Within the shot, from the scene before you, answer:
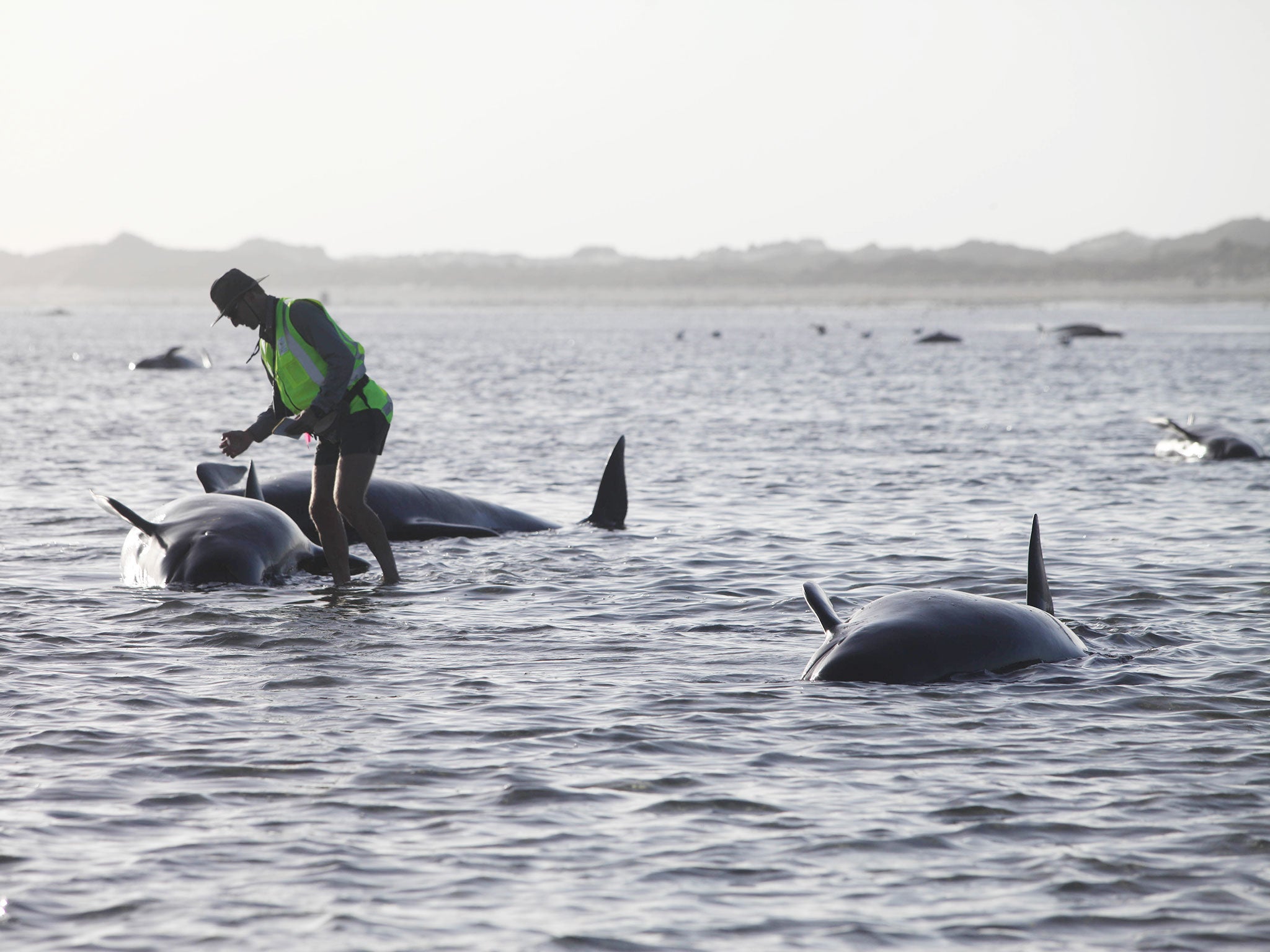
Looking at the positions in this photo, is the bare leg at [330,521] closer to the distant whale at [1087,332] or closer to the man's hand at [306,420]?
the man's hand at [306,420]

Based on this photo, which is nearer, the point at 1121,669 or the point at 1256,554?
the point at 1121,669

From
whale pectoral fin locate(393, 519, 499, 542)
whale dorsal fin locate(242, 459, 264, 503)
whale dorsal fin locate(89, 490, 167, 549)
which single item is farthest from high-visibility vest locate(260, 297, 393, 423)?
whale pectoral fin locate(393, 519, 499, 542)

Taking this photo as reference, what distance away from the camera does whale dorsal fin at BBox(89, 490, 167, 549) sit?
11586 millimetres

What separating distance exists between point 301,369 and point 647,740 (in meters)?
5.00

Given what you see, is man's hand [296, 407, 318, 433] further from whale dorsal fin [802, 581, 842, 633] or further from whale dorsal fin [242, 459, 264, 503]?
whale dorsal fin [802, 581, 842, 633]

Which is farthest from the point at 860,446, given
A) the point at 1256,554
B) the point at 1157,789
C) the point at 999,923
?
the point at 999,923

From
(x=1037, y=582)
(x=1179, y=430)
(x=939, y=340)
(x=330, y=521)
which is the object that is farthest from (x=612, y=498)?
(x=939, y=340)

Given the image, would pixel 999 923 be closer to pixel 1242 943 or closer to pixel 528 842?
pixel 1242 943

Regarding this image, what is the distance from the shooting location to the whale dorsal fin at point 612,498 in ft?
50.9

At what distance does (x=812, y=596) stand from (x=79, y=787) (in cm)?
419

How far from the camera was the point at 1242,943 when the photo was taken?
544 centimetres

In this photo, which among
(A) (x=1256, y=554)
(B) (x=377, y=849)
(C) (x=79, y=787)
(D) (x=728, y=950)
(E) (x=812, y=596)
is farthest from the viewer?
(A) (x=1256, y=554)

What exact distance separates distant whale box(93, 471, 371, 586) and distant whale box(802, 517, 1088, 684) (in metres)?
4.85

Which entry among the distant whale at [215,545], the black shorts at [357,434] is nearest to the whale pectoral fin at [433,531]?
the distant whale at [215,545]
